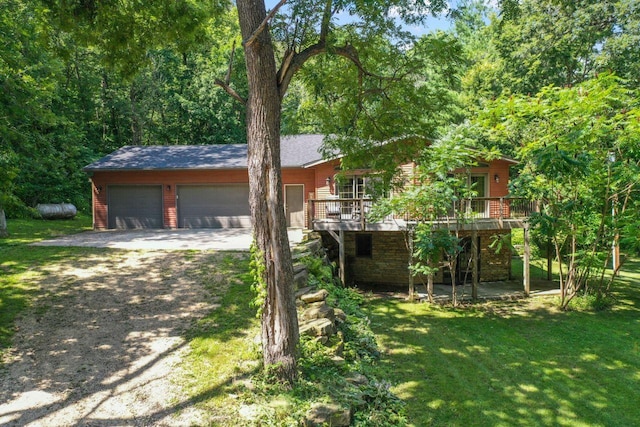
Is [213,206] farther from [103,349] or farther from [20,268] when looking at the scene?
[103,349]

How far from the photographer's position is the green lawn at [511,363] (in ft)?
19.1

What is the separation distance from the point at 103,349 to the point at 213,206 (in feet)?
37.8

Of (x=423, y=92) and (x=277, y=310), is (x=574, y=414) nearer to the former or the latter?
(x=277, y=310)

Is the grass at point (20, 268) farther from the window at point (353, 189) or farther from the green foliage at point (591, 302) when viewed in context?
the green foliage at point (591, 302)

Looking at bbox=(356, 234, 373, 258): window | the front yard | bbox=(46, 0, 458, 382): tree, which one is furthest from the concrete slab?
bbox=(46, 0, 458, 382): tree

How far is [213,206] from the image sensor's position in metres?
17.1

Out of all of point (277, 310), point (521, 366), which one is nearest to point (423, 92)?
point (277, 310)

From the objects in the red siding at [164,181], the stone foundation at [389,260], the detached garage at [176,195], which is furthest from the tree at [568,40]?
the red siding at [164,181]

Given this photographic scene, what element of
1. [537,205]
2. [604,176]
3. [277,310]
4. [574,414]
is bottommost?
[574,414]

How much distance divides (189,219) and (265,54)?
1357cm

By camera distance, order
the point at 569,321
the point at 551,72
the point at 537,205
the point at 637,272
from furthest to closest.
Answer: the point at 551,72
the point at 637,272
the point at 537,205
the point at 569,321

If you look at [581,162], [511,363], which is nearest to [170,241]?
[511,363]

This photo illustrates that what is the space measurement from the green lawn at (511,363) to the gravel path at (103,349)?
353cm

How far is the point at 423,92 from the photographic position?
695 centimetres
